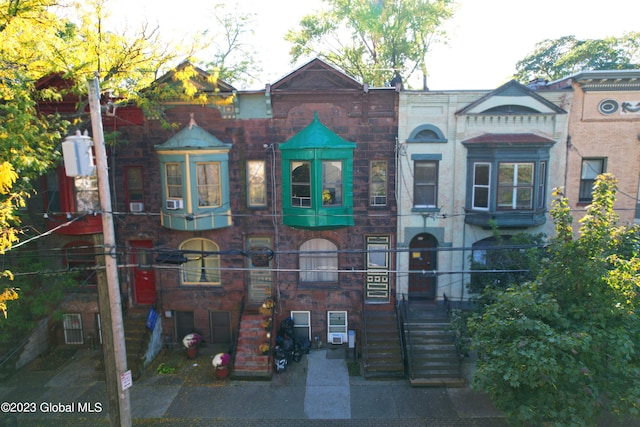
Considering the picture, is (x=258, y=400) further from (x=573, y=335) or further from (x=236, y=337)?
(x=573, y=335)

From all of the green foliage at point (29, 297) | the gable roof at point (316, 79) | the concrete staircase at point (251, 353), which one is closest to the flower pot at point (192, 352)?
the concrete staircase at point (251, 353)

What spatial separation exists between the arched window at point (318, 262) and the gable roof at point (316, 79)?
5.70m

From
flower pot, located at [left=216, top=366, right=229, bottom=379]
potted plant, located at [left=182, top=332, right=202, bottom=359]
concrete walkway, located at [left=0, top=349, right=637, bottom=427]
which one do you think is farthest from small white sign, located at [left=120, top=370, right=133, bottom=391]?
potted plant, located at [left=182, top=332, right=202, bottom=359]

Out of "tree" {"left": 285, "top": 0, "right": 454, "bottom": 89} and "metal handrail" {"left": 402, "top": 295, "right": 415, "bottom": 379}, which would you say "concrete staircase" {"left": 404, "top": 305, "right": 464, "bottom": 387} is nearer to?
"metal handrail" {"left": 402, "top": 295, "right": 415, "bottom": 379}

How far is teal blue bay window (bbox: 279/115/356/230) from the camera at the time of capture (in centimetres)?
1473

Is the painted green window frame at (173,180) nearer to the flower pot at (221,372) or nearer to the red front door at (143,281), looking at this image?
the red front door at (143,281)

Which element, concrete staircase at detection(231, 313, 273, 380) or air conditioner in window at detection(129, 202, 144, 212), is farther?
air conditioner in window at detection(129, 202, 144, 212)

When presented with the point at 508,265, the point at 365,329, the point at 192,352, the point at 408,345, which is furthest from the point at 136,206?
the point at 508,265

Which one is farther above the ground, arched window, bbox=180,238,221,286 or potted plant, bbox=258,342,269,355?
arched window, bbox=180,238,221,286

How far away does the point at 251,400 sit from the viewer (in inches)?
505

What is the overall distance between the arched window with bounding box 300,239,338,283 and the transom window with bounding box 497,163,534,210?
634 cm

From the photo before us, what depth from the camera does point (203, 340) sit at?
16391mm

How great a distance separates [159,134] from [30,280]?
6678 mm

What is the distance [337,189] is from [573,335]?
881cm
